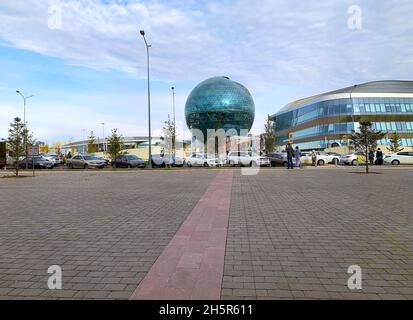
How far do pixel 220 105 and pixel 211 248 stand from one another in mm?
91967

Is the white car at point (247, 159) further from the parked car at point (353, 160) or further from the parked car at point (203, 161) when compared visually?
the parked car at point (353, 160)

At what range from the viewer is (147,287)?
3990mm

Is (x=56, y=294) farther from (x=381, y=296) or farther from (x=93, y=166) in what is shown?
(x=93, y=166)

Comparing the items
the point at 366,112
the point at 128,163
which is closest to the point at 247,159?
the point at 128,163

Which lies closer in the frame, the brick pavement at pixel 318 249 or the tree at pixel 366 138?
the brick pavement at pixel 318 249

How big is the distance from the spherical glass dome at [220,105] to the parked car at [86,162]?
5811 cm

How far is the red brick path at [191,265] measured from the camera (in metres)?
3.88

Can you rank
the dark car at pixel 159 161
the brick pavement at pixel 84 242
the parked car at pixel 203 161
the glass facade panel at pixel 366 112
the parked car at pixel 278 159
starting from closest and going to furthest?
the brick pavement at pixel 84 242 < the parked car at pixel 278 159 < the parked car at pixel 203 161 < the dark car at pixel 159 161 < the glass facade panel at pixel 366 112

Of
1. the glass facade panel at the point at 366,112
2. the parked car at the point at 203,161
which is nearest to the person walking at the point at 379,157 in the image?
the parked car at the point at 203,161

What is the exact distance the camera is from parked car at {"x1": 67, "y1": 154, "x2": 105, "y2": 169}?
122 feet

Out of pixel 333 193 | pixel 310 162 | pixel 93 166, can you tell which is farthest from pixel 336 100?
pixel 333 193

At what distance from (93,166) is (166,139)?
52.5 feet

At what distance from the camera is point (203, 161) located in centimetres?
3947

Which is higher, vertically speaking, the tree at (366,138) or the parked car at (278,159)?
the tree at (366,138)
